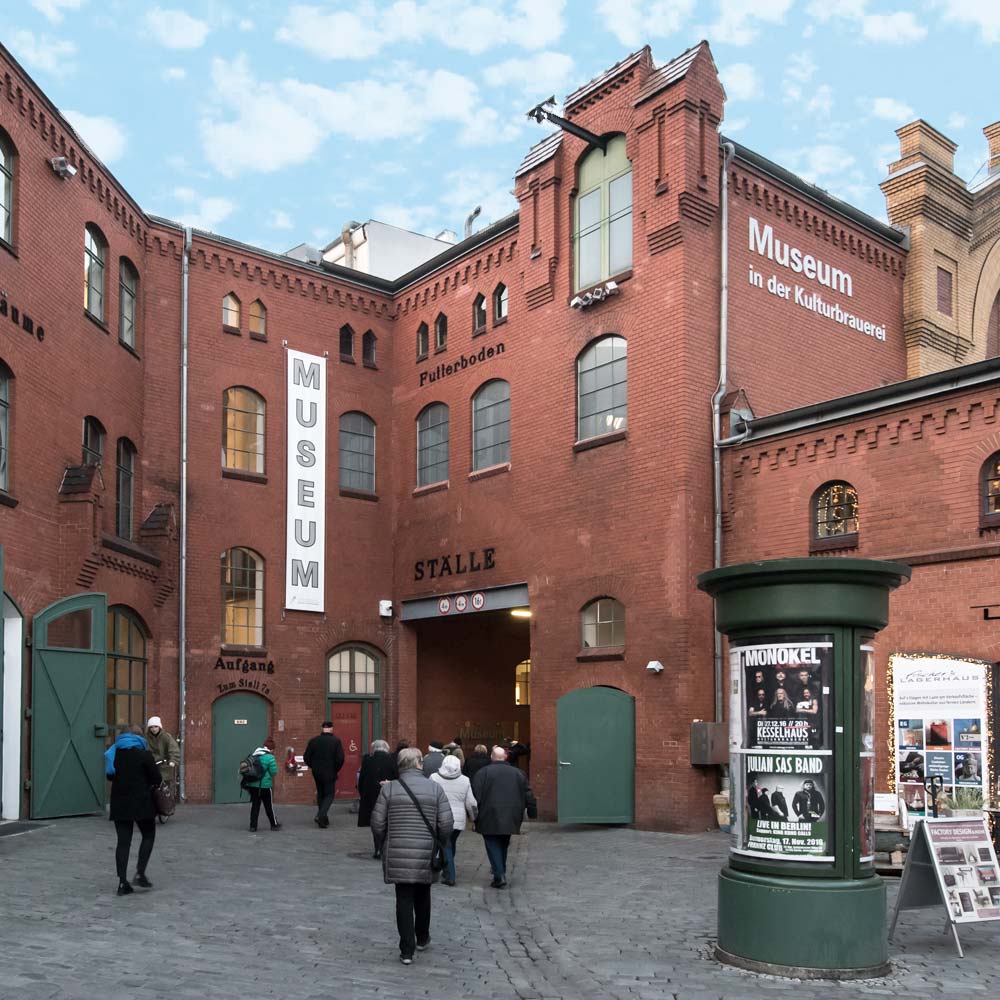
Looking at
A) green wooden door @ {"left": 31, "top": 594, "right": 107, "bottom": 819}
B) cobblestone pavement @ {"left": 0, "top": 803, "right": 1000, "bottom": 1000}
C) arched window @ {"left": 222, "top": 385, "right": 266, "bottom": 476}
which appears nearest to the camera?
cobblestone pavement @ {"left": 0, "top": 803, "right": 1000, "bottom": 1000}

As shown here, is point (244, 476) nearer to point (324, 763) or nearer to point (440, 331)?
point (440, 331)

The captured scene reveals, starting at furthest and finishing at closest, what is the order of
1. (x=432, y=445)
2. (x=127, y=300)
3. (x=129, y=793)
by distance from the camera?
(x=432, y=445), (x=127, y=300), (x=129, y=793)

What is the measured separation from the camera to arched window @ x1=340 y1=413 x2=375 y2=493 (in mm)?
27156

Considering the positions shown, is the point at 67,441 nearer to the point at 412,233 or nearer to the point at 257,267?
the point at 257,267

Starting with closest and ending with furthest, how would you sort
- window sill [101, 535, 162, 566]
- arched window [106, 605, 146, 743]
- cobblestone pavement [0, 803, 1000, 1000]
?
cobblestone pavement [0, 803, 1000, 1000]
window sill [101, 535, 162, 566]
arched window [106, 605, 146, 743]

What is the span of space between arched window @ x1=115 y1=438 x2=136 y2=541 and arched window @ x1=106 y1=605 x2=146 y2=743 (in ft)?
5.79

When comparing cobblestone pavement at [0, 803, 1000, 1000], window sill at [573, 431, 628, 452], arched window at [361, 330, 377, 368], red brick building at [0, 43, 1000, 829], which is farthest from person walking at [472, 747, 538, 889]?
arched window at [361, 330, 377, 368]

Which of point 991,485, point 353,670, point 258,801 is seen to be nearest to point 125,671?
point 258,801

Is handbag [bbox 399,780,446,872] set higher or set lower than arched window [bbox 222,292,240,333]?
lower

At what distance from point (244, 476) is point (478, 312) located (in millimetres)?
5982

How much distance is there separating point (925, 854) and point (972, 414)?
8.87 m

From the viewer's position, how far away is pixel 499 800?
13445 millimetres

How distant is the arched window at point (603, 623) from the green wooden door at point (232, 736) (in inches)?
290

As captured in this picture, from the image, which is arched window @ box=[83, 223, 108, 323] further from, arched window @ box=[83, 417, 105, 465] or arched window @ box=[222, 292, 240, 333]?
arched window @ box=[222, 292, 240, 333]
